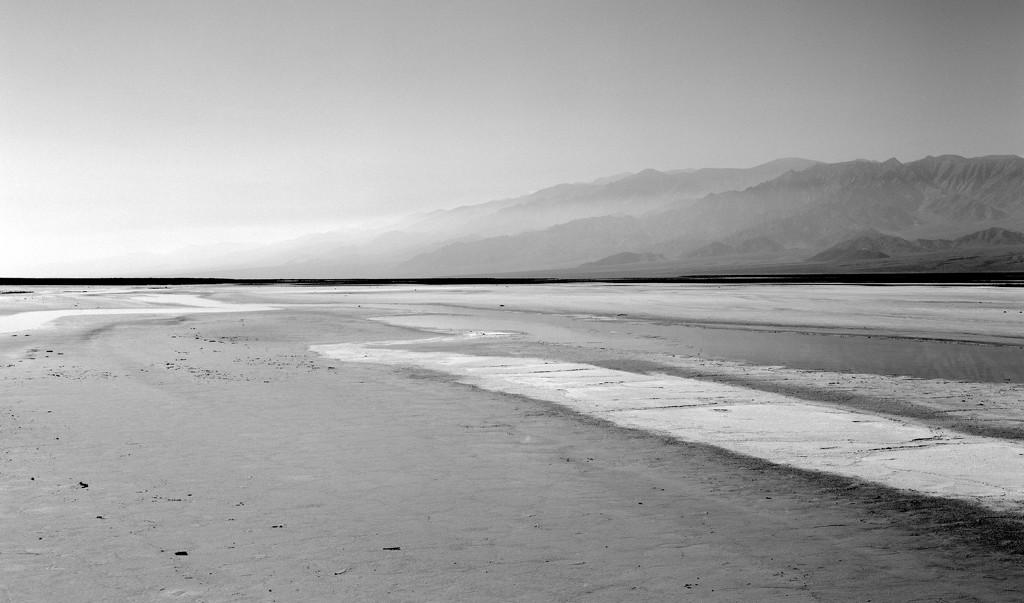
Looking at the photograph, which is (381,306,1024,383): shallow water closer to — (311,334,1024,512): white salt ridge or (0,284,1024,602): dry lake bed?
(0,284,1024,602): dry lake bed

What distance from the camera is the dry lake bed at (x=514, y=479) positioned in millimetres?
5879

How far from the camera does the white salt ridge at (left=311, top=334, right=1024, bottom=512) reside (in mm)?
8508

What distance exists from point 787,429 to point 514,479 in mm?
4249

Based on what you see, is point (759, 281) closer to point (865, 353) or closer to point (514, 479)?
point (865, 353)

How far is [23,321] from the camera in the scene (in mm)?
→ 34750

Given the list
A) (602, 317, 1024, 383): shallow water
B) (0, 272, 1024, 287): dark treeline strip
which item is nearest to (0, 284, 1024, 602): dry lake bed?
(602, 317, 1024, 383): shallow water

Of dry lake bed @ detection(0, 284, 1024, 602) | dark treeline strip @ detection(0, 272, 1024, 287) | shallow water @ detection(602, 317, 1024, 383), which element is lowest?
dry lake bed @ detection(0, 284, 1024, 602)

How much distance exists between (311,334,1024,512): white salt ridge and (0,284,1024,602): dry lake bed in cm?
6

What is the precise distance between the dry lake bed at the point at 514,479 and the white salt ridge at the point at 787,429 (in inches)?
2.3

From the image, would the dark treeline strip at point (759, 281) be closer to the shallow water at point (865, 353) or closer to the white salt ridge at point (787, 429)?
the shallow water at point (865, 353)

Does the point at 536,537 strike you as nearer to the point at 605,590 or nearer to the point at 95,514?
the point at 605,590

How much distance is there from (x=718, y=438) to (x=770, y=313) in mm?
28740

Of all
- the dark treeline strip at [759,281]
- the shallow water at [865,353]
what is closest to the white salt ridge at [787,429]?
the shallow water at [865,353]

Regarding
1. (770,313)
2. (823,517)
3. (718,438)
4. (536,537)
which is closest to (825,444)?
(718,438)
